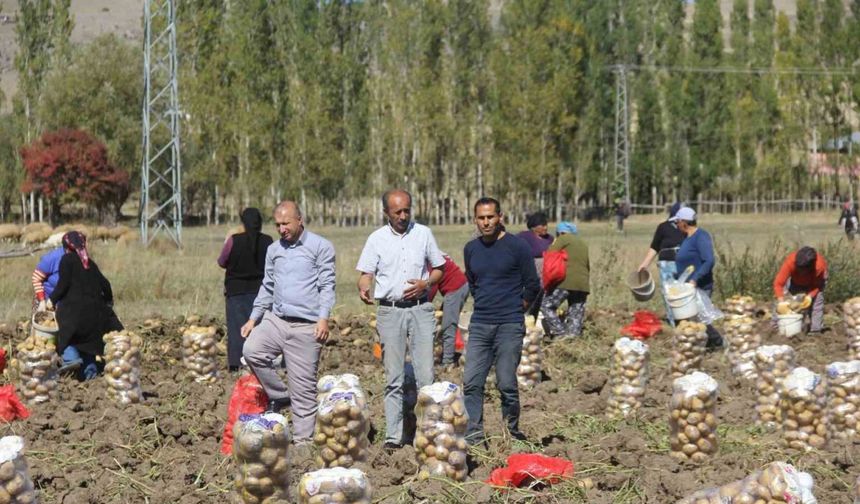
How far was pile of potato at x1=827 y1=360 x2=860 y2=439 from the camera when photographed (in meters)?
8.79

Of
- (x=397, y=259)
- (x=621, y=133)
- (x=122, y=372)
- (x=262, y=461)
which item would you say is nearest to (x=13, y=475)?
(x=262, y=461)

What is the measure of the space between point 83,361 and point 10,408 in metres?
2.08

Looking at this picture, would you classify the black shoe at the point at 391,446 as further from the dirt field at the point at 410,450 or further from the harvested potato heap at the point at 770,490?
the harvested potato heap at the point at 770,490

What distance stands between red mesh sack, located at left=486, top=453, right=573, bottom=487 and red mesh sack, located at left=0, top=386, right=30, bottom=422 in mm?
4229

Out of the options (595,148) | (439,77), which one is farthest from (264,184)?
(595,148)

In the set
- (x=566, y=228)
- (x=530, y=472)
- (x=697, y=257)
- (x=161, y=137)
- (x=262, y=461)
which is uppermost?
(x=161, y=137)

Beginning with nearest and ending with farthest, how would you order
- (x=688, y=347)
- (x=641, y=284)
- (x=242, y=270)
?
(x=688, y=347), (x=242, y=270), (x=641, y=284)

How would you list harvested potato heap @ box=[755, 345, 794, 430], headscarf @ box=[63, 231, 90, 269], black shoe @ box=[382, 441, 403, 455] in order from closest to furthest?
1. black shoe @ box=[382, 441, 403, 455]
2. harvested potato heap @ box=[755, 345, 794, 430]
3. headscarf @ box=[63, 231, 90, 269]

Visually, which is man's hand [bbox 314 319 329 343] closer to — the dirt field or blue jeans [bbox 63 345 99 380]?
the dirt field

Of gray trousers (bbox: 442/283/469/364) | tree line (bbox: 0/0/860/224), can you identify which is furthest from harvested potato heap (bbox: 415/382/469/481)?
tree line (bbox: 0/0/860/224)

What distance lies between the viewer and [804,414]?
828cm

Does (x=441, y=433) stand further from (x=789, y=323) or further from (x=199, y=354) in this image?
(x=789, y=323)

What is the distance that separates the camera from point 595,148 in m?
62.5

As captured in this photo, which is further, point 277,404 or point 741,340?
point 741,340
